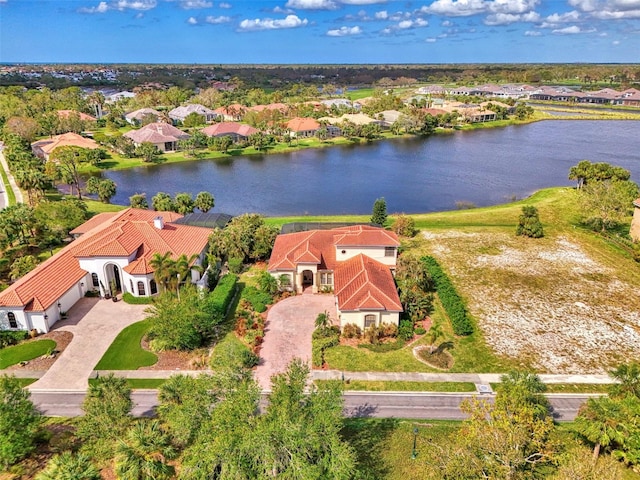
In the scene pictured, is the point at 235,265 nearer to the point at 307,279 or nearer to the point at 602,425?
the point at 307,279

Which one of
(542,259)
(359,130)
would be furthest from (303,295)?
(359,130)

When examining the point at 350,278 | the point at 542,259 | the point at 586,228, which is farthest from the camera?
the point at 586,228

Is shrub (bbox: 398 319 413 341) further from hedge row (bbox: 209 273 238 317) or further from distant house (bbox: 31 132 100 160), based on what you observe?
distant house (bbox: 31 132 100 160)

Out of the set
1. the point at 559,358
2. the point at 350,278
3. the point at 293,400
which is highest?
the point at 293,400

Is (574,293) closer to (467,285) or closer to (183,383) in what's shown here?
(467,285)

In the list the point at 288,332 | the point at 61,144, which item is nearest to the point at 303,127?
the point at 61,144

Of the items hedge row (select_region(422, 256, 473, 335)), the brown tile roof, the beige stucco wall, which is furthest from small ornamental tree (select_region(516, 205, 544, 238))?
the brown tile roof
